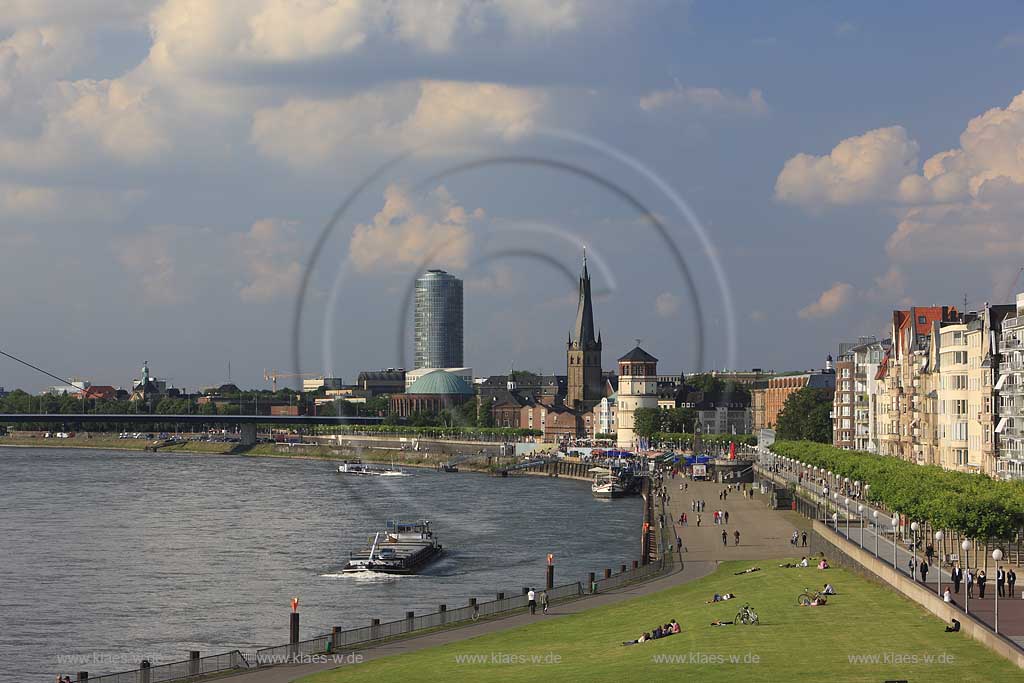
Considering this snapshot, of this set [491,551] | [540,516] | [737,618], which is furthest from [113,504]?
[737,618]

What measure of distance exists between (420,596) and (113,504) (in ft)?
174

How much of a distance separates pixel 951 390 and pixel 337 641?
59241 millimetres

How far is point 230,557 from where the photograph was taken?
68375 millimetres

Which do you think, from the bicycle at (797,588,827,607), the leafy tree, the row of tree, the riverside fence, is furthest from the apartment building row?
the bicycle at (797,588,827,607)

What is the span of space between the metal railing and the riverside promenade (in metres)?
0.87

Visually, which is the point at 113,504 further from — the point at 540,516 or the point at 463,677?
the point at 463,677

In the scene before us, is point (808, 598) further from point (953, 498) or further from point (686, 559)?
point (686, 559)

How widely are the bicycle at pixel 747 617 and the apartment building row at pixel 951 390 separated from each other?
38.2 metres

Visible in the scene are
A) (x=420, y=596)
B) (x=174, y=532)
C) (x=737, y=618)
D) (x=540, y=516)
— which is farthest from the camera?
(x=540, y=516)

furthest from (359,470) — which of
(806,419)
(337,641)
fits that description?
(337,641)

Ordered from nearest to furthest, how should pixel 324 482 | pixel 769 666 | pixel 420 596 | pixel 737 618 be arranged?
1. pixel 769 666
2. pixel 737 618
3. pixel 420 596
4. pixel 324 482

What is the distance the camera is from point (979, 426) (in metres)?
82.9

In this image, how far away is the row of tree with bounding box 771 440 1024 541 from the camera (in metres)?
45.7

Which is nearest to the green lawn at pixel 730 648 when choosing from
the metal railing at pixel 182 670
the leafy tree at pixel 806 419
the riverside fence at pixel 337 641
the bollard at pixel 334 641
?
the bollard at pixel 334 641
